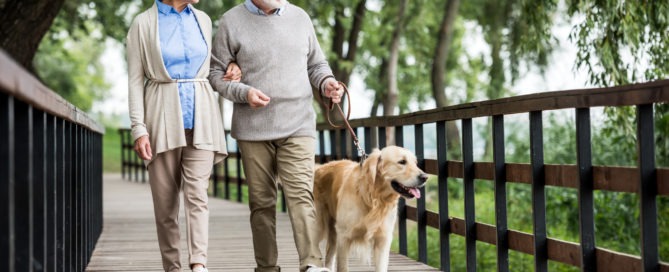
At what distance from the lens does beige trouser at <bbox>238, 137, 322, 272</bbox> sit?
16.3 ft

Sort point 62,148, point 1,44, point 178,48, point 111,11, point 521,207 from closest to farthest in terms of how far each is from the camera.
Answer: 1. point 62,148
2. point 178,48
3. point 1,44
4. point 521,207
5. point 111,11

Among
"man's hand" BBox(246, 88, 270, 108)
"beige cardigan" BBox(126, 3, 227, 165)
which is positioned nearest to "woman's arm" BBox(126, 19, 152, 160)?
"beige cardigan" BBox(126, 3, 227, 165)

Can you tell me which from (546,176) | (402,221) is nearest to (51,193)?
(546,176)

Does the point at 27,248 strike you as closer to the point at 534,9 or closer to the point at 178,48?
Result: the point at 178,48

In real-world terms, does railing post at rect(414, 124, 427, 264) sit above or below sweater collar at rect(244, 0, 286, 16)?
below

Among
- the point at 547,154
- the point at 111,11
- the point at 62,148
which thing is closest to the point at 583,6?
the point at 62,148

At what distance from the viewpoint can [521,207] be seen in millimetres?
14523

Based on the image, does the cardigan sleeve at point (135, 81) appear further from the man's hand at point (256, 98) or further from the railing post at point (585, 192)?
the railing post at point (585, 192)

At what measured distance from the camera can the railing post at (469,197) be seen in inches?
228

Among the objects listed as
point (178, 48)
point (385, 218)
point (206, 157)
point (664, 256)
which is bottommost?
point (664, 256)

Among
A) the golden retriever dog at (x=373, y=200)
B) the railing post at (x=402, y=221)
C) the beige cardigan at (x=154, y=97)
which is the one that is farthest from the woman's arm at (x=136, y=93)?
the railing post at (x=402, y=221)

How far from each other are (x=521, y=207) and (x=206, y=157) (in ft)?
33.6

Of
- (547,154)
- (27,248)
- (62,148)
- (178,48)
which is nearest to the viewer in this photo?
(27,248)

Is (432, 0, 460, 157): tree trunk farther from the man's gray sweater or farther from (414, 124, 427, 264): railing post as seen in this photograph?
the man's gray sweater
